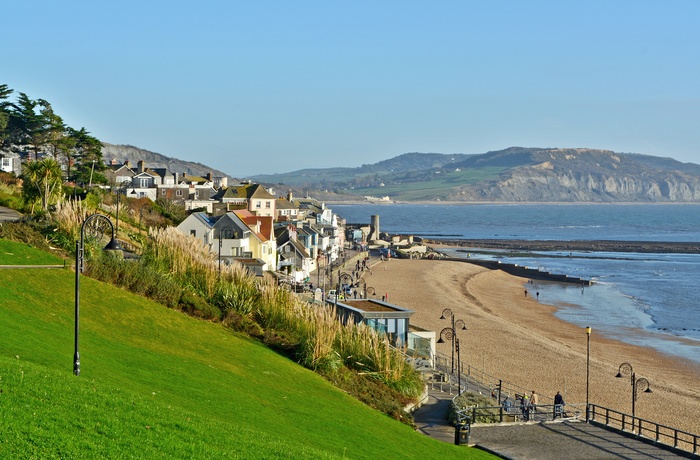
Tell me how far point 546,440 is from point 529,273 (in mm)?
83217

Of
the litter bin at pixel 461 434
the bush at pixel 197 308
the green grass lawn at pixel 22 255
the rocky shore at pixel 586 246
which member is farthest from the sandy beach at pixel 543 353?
the rocky shore at pixel 586 246

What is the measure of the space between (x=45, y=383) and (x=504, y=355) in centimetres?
3785

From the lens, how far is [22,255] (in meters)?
28.0

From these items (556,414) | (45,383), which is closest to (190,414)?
(45,383)

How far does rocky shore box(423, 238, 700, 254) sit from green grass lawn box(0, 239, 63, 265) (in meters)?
131

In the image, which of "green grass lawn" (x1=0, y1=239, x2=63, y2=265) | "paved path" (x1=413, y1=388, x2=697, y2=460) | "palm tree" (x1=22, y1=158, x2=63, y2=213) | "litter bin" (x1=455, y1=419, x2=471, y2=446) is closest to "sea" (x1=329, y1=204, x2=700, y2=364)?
"paved path" (x1=413, y1=388, x2=697, y2=460)

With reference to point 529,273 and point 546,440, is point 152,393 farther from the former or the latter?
point 529,273

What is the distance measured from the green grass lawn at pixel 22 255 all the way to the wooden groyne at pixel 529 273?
Answer: 75.9 metres

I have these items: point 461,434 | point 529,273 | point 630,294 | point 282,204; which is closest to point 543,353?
point 461,434

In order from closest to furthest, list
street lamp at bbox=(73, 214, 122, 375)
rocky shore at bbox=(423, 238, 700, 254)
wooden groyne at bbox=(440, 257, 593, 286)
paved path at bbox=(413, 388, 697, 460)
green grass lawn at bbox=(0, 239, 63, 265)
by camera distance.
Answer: street lamp at bbox=(73, 214, 122, 375) < paved path at bbox=(413, 388, 697, 460) < green grass lawn at bbox=(0, 239, 63, 265) < wooden groyne at bbox=(440, 257, 593, 286) < rocky shore at bbox=(423, 238, 700, 254)

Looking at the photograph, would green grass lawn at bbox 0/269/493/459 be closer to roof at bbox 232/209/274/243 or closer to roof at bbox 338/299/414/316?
roof at bbox 338/299/414/316

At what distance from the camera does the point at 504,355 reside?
5028 centimetres

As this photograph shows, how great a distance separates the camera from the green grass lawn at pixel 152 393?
45.1 feet

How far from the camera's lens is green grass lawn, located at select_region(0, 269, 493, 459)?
45.1 feet
